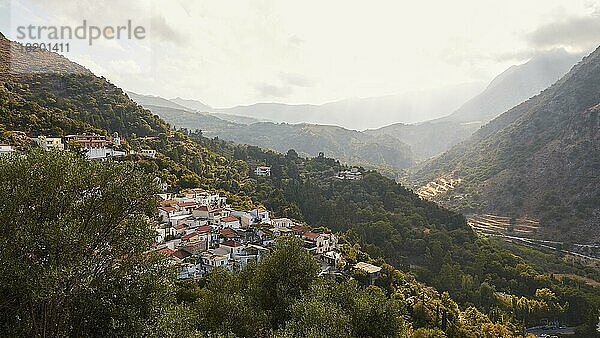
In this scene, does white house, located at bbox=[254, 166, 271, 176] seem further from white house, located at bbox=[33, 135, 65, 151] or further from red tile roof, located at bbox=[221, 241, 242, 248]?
red tile roof, located at bbox=[221, 241, 242, 248]

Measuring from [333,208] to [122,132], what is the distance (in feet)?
98.5

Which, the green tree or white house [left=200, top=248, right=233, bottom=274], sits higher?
the green tree

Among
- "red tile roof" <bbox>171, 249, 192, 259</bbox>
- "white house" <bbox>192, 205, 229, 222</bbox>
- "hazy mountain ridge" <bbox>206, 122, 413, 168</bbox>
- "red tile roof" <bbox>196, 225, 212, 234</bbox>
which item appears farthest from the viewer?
"hazy mountain ridge" <bbox>206, 122, 413, 168</bbox>

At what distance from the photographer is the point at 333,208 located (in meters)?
51.9

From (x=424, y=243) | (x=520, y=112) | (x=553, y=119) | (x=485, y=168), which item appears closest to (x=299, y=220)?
(x=424, y=243)

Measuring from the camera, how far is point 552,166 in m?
74.4

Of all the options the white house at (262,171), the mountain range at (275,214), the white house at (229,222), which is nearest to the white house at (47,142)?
the mountain range at (275,214)

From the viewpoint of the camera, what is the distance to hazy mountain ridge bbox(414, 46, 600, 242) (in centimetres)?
6530

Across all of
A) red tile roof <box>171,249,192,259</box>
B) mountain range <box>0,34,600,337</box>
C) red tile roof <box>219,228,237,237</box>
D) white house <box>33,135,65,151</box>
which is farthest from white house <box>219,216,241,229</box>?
white house <box>33,135,65,151</box>

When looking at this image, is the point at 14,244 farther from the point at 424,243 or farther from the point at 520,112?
the point at 520,112

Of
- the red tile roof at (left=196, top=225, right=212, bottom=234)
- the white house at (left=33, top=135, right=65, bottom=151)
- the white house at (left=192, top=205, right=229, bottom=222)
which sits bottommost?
the red tile roof at (left=196, top=225, right=212, bottom=234)

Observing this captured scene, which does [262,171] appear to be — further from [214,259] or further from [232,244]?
[214,259]

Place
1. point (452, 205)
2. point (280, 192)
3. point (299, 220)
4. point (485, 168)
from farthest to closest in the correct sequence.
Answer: point (485, 168) → point (452, 205) → point (280, 192) → point (299, 220)

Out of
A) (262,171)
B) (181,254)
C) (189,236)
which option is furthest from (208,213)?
(262,171)
